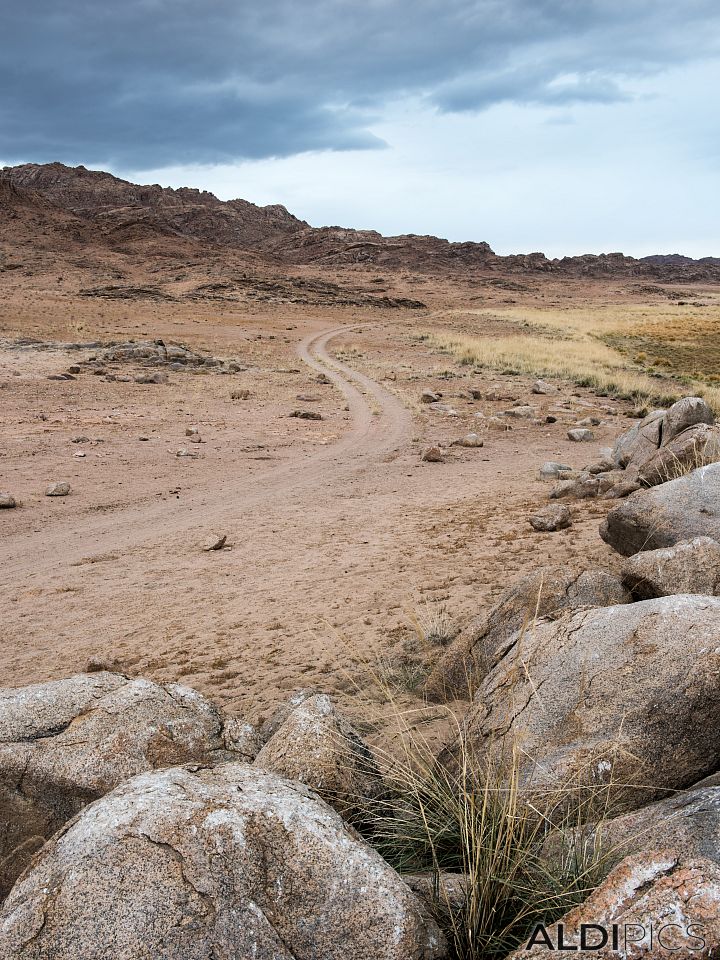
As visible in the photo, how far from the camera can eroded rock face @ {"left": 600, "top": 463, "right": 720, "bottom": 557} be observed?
17.0 ft

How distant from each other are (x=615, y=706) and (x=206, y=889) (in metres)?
1.86

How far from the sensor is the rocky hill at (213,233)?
75625 millimetres

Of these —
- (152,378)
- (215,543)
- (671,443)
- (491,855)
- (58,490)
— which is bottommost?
(215,543)

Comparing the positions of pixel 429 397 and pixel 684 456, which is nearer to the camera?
pixel 684 456

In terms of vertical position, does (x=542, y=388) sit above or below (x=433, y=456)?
above

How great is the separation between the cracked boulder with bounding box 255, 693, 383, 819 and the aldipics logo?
3.39 ft

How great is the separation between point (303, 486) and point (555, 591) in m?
7.21

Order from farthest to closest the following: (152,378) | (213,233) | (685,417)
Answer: (213,233) < (152,378) < (685,417)

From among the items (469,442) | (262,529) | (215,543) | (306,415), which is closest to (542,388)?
(469,442)

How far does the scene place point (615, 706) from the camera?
2863 mm

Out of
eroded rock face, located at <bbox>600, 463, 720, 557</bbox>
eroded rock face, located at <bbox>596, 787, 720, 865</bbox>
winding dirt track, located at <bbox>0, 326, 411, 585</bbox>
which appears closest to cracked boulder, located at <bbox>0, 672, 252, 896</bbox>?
eroded rock face, located at <bbox>596, 787, 720, 865</bbox>

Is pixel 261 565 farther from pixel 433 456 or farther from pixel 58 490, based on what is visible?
pixel 433 456

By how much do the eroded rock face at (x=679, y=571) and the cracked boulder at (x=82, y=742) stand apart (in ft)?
8.75

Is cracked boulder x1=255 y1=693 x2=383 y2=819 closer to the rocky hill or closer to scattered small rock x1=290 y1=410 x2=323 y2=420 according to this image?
scattered small rock x1=290 y1=410 x2=323 y2=420
